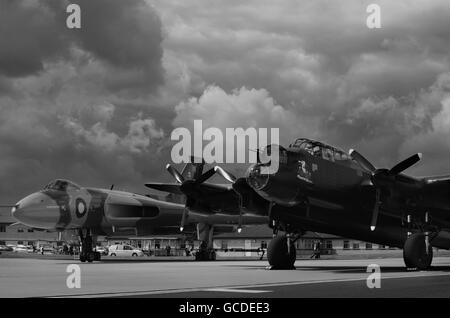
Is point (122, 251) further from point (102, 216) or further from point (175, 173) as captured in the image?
point (175, 173)

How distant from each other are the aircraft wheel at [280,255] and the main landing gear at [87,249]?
53.3 feet

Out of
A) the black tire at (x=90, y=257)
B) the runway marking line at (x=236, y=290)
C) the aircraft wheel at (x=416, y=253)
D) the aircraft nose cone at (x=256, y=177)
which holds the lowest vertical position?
the black tire at (x=90, y=257)

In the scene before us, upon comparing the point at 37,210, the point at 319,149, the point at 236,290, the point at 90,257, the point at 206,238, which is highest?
the point at 319,149

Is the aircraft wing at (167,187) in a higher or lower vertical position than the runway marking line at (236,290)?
higher

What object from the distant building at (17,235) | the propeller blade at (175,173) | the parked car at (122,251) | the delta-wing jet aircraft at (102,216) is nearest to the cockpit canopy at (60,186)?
the delta-wing jet aircraft at (102,216)

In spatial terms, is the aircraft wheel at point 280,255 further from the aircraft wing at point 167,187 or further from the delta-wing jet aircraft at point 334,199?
the aircraft wing at point 167,187

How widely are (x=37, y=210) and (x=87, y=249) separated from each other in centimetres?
441

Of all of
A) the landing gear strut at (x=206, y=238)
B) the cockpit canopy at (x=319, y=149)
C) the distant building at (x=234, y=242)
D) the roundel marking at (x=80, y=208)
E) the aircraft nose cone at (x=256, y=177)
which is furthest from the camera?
the distant building at (x=234, y=242)

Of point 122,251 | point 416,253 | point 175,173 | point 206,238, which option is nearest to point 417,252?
point 416,253

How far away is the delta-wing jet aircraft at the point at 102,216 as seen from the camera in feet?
140

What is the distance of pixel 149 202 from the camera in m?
50.3

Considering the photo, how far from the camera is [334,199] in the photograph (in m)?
28.4

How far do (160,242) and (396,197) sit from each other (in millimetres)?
100549

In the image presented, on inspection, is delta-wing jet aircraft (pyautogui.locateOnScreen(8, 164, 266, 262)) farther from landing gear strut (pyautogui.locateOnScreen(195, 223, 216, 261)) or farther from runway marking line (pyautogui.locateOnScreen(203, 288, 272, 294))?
runway marking line (pyautogui.locateOnScreen(203, 288, 272, 294))
